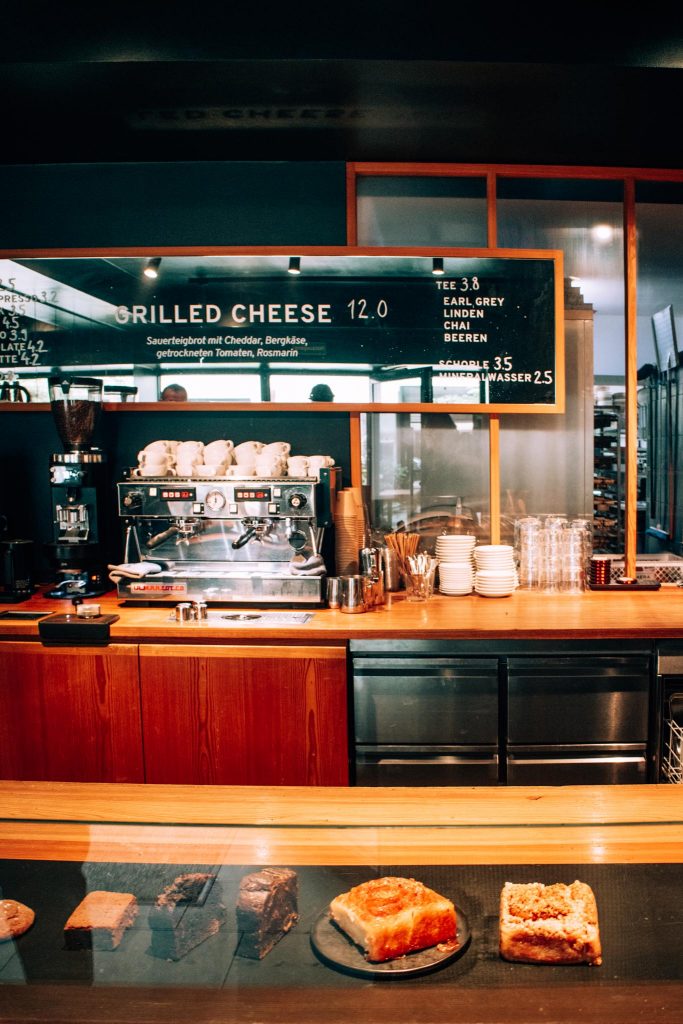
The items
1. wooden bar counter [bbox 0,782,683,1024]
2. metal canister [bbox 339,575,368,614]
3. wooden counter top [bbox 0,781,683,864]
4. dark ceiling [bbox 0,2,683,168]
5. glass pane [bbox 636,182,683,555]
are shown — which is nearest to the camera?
wooden bar counter [bbox 0,782,683,1024]

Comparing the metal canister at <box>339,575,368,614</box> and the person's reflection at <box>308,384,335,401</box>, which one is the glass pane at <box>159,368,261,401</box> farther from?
the metal canister at <box>339,575,368,614</box>

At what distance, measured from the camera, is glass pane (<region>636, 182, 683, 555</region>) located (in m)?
3.55

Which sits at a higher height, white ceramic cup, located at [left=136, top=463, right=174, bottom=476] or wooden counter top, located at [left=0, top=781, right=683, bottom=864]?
white ceramic cup, located at [left=136, top=463, right=174, bottom=476]

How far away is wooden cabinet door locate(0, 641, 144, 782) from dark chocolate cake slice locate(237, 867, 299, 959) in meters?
1.85

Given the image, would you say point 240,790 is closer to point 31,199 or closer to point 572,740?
point 572,740

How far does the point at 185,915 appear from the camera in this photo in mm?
1021

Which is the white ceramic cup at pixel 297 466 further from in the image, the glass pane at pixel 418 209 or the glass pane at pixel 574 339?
the glass pane at pixel 418 209

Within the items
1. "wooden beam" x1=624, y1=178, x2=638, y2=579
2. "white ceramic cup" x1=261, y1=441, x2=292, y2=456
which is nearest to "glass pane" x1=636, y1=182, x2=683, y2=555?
"wooden beam" x1=624, y1=178, x2=638, y2=579

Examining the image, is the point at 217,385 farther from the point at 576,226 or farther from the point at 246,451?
the point at 576,226

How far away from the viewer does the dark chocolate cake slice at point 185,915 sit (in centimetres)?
99

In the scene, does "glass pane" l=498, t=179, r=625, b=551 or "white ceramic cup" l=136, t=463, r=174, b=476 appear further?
"glass pane" l=498, t=179, r=625, b=551

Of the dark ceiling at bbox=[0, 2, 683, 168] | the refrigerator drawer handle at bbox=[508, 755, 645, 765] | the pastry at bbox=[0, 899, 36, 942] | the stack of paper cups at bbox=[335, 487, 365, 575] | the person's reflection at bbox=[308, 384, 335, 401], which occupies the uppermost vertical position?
the dark ceiling at bbox=[0, 2, 683, 168]

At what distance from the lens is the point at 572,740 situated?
9.16 ft

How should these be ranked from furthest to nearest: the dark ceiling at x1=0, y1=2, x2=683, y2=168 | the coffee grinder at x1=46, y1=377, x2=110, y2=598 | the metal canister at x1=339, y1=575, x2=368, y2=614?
1. the coffee grinder at x1=46, y1=377, x2=110, y2=598
2. the metal canister at x1=339, y1=575, x2=368, y2=614
3. the dark ceiling at x1=0, y1=2, x2=683, y2=168
